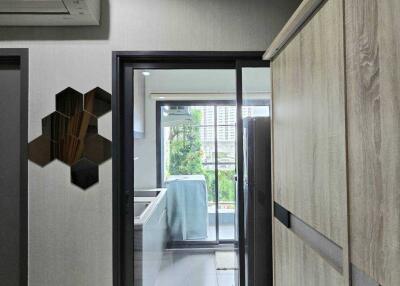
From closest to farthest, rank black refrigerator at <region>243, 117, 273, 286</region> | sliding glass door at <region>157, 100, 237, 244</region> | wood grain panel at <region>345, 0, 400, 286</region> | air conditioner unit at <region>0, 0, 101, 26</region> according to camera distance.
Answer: wood grain panel at <region>345, 0, 400, 286</region> < air conditioner unit at <region>0, 0, 101, 26</region> < black refrigerator at <region>243, 117, 273, 286</region> < sliding glass door at <region>157, 100, 237, 244</region>

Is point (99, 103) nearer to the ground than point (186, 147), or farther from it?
farther from it

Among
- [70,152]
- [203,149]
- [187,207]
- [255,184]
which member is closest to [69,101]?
[70,152]

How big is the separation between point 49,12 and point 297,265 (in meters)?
1.95

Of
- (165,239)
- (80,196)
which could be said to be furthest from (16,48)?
(165,239)

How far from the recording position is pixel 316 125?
1123 millimetres

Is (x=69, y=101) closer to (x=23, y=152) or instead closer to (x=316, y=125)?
(x=23, y=152)

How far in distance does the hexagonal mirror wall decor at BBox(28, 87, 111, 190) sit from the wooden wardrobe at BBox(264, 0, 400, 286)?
1.23 m

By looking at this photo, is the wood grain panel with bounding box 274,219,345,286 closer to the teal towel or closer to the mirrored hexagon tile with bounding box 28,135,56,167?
the teal towel

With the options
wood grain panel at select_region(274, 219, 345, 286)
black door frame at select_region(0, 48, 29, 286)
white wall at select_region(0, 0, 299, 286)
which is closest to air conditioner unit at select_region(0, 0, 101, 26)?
white wall at select_region(0, 0, 299, 286)

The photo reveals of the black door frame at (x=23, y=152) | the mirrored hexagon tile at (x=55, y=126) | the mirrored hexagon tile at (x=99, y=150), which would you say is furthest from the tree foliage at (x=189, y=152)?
the black door frame at (x=23, y=152)

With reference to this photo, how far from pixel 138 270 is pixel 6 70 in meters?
1.70

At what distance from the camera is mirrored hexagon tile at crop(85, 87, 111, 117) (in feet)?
6.75

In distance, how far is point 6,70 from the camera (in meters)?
2.14

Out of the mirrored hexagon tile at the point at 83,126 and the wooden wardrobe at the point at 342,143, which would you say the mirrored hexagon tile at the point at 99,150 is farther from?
the wooden wardrobe at the point at 342,143
